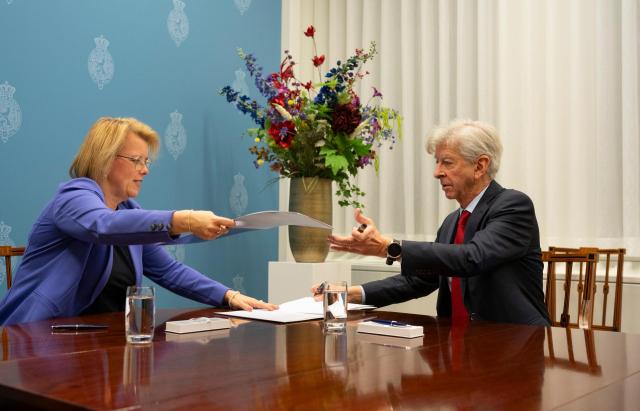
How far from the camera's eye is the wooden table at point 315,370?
3.12ft

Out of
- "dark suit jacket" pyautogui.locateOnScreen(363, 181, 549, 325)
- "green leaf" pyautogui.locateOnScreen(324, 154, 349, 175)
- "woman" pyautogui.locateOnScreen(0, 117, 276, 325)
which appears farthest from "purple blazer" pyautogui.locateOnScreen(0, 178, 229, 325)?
"green leaf" pyautogui.locateOnScreen(324, 154, 349, 175)

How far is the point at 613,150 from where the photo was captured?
3.33 m

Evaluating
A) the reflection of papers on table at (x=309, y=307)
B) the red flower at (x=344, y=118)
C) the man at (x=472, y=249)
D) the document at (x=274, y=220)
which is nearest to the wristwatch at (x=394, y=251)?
the man at (x=472, y=249)

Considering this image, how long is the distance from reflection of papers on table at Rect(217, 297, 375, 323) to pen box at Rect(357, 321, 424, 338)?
27 cm

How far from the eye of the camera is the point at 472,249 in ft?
6.77

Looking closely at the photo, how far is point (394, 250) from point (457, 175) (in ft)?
1.76

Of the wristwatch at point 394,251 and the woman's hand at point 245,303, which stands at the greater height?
the wristwatch at point 394,251

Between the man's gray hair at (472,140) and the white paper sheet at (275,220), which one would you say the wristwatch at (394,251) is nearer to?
the white paper sheet at (275,220)

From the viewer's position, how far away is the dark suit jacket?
205 cm

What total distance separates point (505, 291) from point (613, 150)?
1.57 m

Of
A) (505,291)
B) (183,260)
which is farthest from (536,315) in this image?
(183,260)

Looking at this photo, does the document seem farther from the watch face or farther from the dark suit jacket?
the dark suit jacket

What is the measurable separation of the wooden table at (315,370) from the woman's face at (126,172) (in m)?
0.74

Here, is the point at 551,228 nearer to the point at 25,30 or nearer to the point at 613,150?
the point at 613,150
